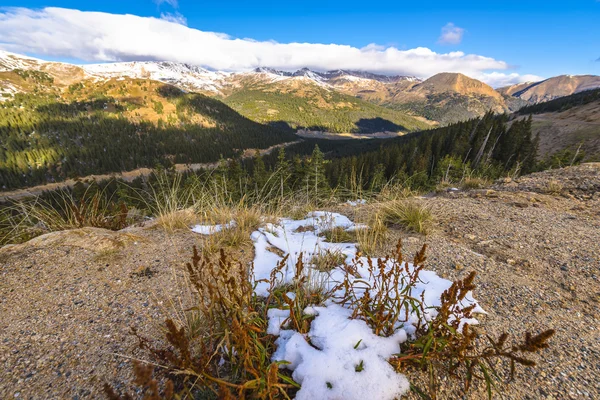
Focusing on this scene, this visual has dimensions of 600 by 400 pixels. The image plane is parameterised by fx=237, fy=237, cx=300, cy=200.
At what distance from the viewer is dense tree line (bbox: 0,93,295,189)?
8462 centimetres

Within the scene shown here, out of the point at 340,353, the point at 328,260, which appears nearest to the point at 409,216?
the point at 328,260

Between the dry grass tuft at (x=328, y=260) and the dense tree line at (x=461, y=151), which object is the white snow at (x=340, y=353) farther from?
the dense tree line at (x=461, y=151)

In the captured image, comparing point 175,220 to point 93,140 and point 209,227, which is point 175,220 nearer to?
point 209,227

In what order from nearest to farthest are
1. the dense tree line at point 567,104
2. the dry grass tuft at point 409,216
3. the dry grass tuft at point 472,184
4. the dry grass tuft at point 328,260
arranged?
the dry grass tuft at point 328,260, the dry grass tuft at point 409,216, the dry grass tuft at point 472,184, the dense tree line at point 567,104

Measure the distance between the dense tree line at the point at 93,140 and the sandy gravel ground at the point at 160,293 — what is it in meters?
106

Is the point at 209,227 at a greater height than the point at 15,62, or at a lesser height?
lesser

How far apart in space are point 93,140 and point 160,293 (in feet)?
450

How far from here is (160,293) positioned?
2.40 m

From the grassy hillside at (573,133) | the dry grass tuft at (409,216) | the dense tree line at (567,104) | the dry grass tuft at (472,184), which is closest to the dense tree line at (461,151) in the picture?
the grassy hillside at (573,133)

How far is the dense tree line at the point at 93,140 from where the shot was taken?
84.6 m

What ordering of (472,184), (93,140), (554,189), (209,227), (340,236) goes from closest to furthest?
(209,227) → (340,236) → (554,189) → (472,184) → (93,140)

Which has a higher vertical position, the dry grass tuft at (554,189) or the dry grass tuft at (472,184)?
the dry grass tuft at (554,189)

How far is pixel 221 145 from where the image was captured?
119 metres

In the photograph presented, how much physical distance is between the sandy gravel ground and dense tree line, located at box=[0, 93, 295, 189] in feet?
348
